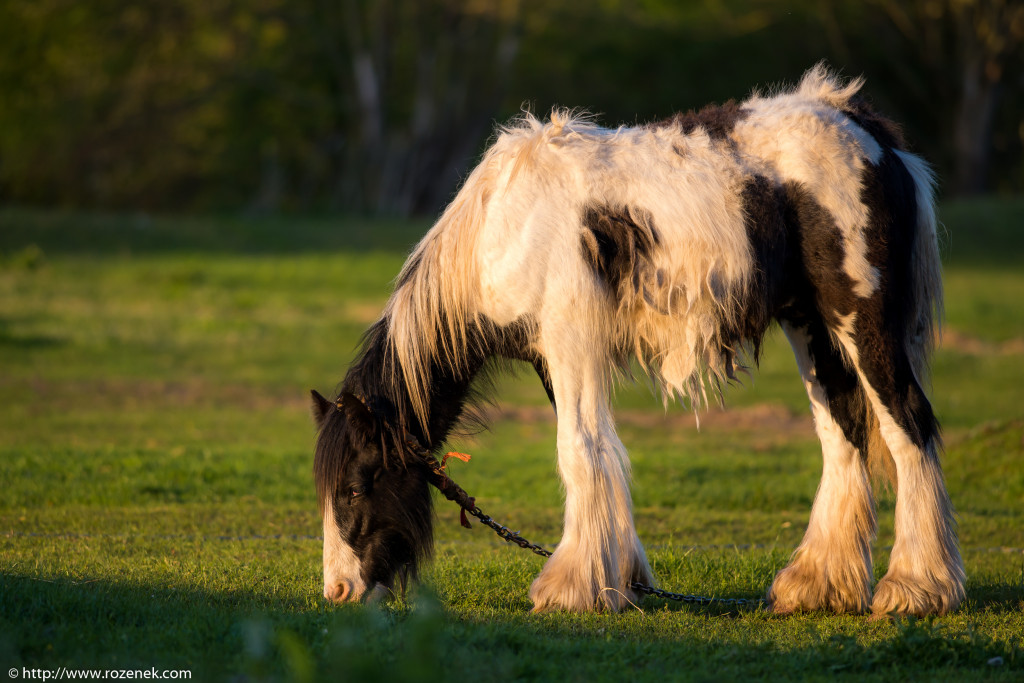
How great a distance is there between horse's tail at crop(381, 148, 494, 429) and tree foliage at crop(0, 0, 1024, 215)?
85.2 ft

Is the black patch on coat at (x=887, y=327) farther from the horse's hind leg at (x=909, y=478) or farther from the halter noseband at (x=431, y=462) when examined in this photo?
the halter noseband at (x=431, y=462)

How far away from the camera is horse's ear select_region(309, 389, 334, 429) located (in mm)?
5055

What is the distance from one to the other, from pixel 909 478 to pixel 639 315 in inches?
Result: 60.0

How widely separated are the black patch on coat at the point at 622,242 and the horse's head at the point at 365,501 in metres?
1.29

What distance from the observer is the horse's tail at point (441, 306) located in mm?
5008

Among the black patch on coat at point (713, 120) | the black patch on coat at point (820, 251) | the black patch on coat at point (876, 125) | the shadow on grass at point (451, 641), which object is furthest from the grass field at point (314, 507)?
the black patch on coat at point (876, 125)

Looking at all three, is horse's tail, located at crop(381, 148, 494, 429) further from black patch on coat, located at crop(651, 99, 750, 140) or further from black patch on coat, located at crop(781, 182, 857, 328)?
black patch on coat, located at crop(781, 182, 857, 328)

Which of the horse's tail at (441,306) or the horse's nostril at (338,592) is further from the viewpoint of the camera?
the horse's tail at (441,306)

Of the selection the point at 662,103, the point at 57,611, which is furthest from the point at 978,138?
the point at 57,611

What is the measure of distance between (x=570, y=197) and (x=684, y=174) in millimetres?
565

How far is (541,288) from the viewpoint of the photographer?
4852 mm

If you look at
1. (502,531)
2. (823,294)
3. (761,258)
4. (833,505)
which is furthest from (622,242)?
(833,505)

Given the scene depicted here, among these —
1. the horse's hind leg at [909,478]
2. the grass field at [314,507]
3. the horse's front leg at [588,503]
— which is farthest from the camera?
the horse's hind leg at [909,478]

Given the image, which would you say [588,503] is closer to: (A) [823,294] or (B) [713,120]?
(A) [823,294]
